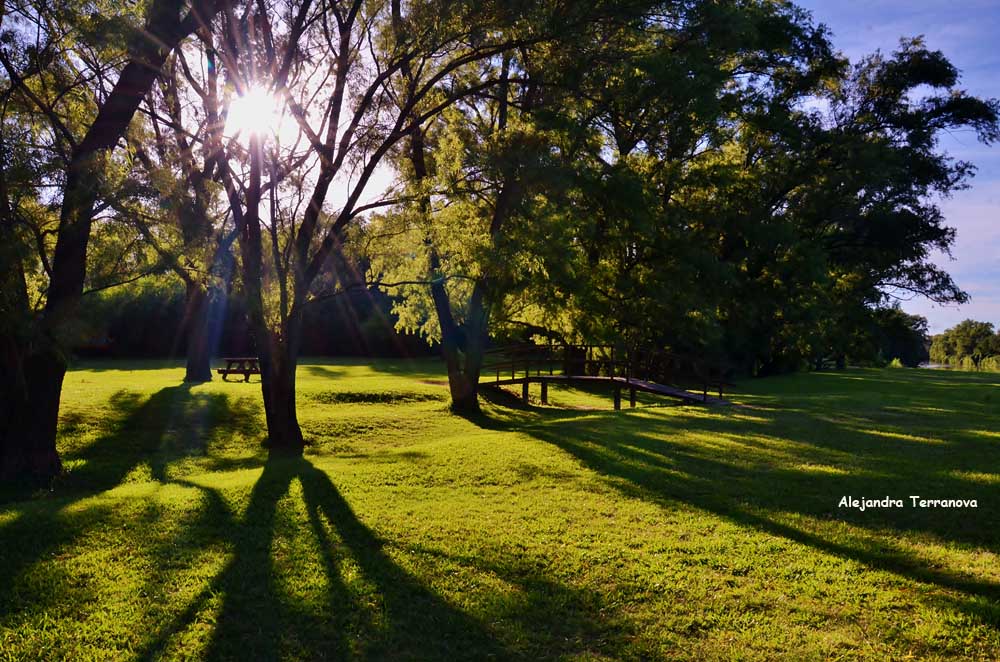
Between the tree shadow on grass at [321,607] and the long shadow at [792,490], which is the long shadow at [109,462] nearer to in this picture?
the tree shadow on grass at [321,607]

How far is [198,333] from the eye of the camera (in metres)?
24.5

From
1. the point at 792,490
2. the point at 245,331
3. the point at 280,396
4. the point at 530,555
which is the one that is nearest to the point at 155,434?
the point at 280,396

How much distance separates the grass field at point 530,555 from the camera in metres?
4.80

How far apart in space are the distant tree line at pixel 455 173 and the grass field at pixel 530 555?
4.07 metres

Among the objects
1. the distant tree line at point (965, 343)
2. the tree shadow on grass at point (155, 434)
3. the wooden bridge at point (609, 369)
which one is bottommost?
the tree shadow on grass at point (155, 434)

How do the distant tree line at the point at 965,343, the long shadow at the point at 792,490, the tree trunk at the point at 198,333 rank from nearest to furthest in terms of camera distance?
1. the long shadow at the point at 792,490
2. the tree trunk at the point at 198,333
3. the distant tree line at the point at 965,343

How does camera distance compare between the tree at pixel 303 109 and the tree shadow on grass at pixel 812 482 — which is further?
the tree at pixel 303 109

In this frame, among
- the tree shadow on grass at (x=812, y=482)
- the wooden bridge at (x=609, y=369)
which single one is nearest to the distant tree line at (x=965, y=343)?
the wooden bridge at (x=609, y=369)

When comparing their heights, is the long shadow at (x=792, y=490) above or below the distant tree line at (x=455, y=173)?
below

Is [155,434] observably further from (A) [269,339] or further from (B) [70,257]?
(B) [70,257]

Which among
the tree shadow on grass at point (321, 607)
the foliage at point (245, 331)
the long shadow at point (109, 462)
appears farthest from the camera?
the foliage at point (245, 331)

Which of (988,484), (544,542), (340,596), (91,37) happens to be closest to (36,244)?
(91,37)

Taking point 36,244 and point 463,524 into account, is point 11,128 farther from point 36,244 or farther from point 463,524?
point 463,524

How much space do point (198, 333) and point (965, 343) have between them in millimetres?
123705
